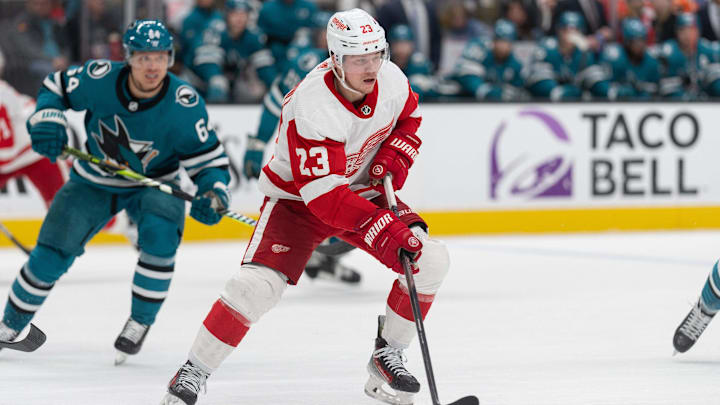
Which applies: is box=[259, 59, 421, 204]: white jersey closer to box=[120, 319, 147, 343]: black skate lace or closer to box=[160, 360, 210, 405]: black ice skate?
box=[160, 360, 210, 405]: black ice skate

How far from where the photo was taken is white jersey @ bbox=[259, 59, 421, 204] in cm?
287

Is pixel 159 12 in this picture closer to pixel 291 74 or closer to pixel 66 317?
pixel 291 74

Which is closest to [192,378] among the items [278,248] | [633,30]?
[278,248]

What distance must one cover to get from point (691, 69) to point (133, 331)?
6059mm

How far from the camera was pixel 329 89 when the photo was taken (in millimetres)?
2955

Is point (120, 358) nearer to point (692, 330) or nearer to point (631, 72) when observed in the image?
point (692, 330)

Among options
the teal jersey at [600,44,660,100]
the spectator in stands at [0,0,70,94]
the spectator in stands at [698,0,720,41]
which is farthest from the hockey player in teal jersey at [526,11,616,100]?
the spectator in stands at [0,0,70,94]

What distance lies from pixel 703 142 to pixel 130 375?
214 inches

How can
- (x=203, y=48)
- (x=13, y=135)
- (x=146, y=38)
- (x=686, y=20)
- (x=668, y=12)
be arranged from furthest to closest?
(x=668, y=12), (x=686, y=20), (x=203, y=48), (x=13, y=135), (x=146, y=38)

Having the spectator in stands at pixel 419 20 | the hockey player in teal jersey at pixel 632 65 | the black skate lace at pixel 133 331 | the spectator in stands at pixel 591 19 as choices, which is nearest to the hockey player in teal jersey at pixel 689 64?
the hockey player in teal jersey at pixel 632 65

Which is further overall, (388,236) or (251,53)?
(251,53)

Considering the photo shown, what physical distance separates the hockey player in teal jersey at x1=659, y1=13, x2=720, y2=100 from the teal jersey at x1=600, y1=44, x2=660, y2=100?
96mm

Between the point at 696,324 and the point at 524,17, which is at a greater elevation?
the point at 696,324

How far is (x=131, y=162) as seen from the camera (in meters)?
3.81
